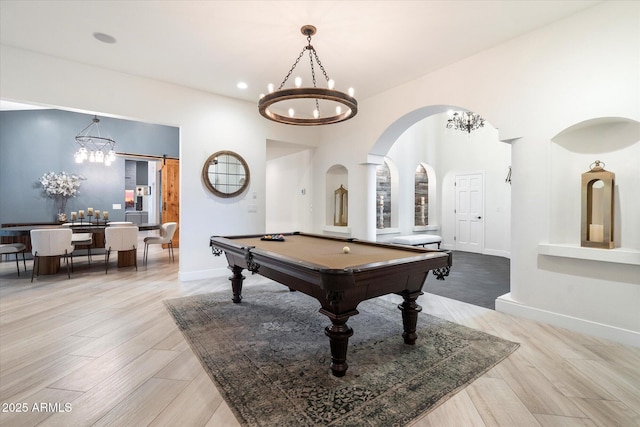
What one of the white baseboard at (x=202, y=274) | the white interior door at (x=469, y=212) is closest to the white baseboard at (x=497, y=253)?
the white interior door at (x=469, y=212)

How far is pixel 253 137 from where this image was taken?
5539mm

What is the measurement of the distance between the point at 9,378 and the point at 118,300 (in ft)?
5.77

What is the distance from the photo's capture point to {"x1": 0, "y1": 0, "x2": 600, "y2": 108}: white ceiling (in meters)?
2.83

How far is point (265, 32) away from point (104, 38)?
1.88 m

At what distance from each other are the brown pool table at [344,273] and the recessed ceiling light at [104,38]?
2.79 meters

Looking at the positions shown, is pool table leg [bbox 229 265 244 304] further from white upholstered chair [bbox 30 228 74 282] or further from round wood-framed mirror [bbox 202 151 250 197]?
white upholstered chair [bbox 30 228 74 282]

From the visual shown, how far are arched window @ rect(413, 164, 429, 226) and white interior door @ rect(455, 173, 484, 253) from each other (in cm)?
80

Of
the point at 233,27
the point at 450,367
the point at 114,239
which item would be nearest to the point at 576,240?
the point at 450,367

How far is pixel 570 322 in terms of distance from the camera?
296 centimetres

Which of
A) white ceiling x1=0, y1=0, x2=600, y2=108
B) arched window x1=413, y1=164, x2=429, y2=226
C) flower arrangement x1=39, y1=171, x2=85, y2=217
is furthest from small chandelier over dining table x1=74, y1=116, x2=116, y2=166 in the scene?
arched window x1=413, y1=164, x2=429, y2=226

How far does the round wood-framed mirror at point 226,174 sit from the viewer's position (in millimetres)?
5039

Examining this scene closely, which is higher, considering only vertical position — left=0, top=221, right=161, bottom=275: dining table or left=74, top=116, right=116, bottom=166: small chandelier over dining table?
left=74, top=116, right=116, bottom=166: small chandelier over dining table

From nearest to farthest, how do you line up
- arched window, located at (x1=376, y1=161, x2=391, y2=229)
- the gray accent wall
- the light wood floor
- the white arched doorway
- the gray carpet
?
the light wood floor, the gray carpet, the gray accent wall, the white arched doorway, arched window, located at (x1=376, y1=161, x2=391, y2=229)

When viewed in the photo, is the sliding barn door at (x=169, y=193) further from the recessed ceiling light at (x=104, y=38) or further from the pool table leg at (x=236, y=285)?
the pool table leg at (x=236, y=285)
